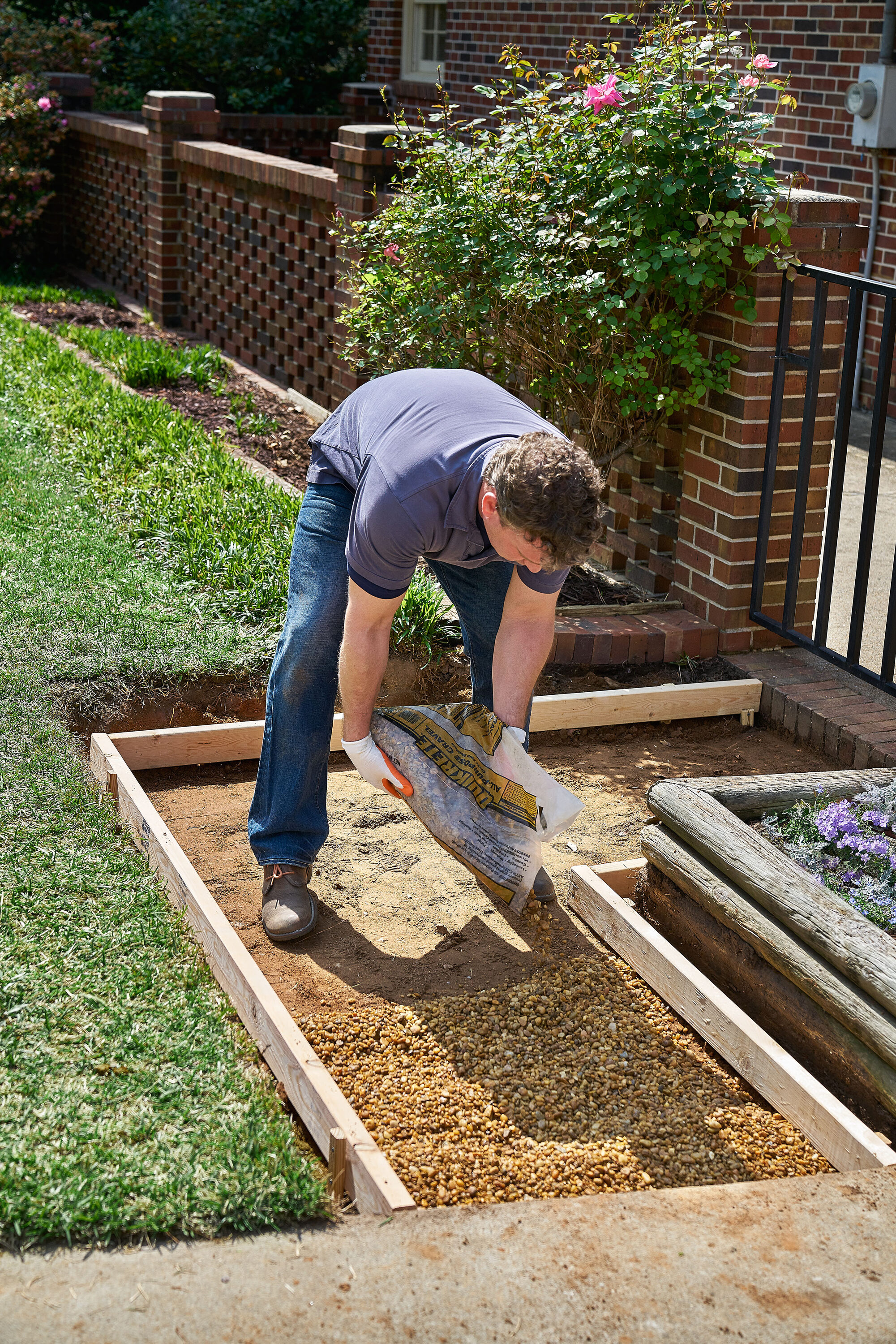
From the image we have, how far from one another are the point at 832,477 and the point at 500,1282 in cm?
331

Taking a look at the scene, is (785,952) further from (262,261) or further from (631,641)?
(262,261)

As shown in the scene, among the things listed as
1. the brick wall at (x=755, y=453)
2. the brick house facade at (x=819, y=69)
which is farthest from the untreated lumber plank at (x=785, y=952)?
the brick house facade at (x=819, y=69)

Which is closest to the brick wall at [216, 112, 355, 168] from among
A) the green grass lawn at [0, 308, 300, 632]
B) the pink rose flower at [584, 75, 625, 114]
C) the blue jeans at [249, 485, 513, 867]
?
the green grass lawn at [0, 308, 300, 632]

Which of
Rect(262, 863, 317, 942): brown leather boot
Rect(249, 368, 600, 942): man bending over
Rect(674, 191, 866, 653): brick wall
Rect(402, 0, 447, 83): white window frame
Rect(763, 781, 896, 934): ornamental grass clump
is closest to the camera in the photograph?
Rect(249, 368, 600, 942): man bending over

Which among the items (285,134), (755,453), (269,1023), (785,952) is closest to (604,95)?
(755,453)

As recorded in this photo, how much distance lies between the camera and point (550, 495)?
2648 mm

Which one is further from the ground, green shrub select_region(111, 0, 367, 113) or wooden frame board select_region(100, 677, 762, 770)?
green shrub select_region(111, 0, 367, 113)

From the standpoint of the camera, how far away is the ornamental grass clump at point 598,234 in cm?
468

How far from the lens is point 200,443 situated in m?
6.74

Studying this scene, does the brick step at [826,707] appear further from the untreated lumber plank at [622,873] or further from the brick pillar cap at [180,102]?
the brick pillar cap at [180,102]

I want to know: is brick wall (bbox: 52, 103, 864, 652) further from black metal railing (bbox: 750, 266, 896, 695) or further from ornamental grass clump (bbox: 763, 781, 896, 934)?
ornamental grass clump (bbox: 763, 781, 896, 934)

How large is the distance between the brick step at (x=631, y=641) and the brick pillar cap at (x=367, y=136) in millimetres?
3331

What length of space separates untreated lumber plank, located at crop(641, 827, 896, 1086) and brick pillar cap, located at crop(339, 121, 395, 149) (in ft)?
15.8

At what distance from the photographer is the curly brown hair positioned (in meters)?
Answer: 2.65
